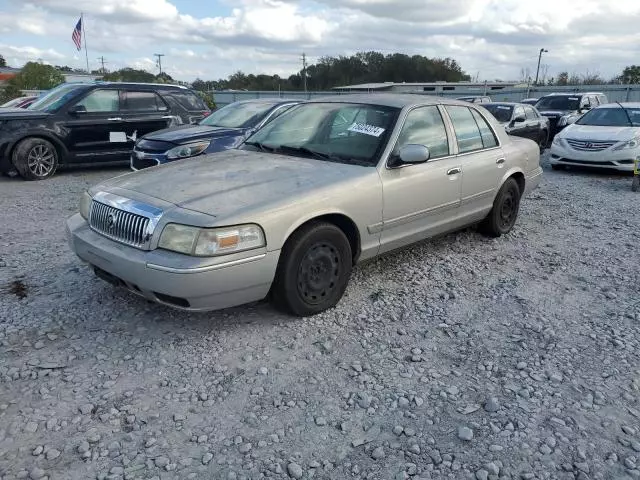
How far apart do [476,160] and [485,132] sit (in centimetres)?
50

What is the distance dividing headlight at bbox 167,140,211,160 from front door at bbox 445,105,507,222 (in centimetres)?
409

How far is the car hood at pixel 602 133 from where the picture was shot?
10.0m

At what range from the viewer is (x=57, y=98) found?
9.67 m

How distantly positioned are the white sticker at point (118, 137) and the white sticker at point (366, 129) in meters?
6.76

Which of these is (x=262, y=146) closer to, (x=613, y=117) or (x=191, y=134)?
(x=191, y=134)

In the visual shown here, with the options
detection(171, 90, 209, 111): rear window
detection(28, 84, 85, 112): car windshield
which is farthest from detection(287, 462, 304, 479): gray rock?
detection(171, 90, 209, 111): rear window

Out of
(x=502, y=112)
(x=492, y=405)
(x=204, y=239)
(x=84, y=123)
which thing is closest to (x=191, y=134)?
(x=84, y=123)

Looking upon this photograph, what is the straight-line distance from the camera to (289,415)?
2.81 m

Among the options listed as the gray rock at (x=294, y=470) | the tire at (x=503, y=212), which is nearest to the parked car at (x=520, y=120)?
the tire at (x=503, y=212)

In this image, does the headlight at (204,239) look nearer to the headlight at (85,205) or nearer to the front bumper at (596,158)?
the headlight at (85,205)

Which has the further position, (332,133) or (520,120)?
(520,120)

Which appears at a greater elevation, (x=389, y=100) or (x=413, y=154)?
(x=389, y=100)

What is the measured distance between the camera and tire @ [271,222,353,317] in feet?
11.8

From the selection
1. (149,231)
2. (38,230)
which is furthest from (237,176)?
(38,230)
